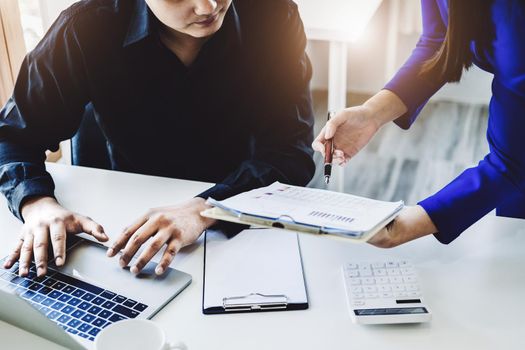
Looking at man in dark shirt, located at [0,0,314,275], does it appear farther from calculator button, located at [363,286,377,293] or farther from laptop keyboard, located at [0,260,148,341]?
calculator button, located at [363,286,377,293]

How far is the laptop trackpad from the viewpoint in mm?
941

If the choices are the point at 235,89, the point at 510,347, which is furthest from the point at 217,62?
the point at 510,347

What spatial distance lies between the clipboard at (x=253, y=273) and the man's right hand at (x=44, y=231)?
0.71 feet

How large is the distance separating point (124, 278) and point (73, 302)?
0.10 meters

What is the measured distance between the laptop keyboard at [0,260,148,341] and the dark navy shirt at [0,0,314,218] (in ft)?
1.10

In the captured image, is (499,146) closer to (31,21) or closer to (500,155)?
(500,155)

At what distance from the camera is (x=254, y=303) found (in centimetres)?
91

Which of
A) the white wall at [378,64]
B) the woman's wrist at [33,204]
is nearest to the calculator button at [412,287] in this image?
the woman's wrist at [33,204]

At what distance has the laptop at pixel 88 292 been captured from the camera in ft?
2.81

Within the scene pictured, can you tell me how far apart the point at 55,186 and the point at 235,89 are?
1.62ft

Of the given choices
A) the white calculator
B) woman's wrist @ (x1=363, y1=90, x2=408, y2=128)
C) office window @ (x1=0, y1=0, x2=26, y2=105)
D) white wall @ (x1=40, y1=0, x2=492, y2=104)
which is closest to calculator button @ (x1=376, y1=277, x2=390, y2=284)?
the white calculator

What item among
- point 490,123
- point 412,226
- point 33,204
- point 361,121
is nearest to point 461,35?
point 490,123

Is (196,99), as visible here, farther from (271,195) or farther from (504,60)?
(504,60)

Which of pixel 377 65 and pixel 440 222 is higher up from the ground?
pixel 440 222
